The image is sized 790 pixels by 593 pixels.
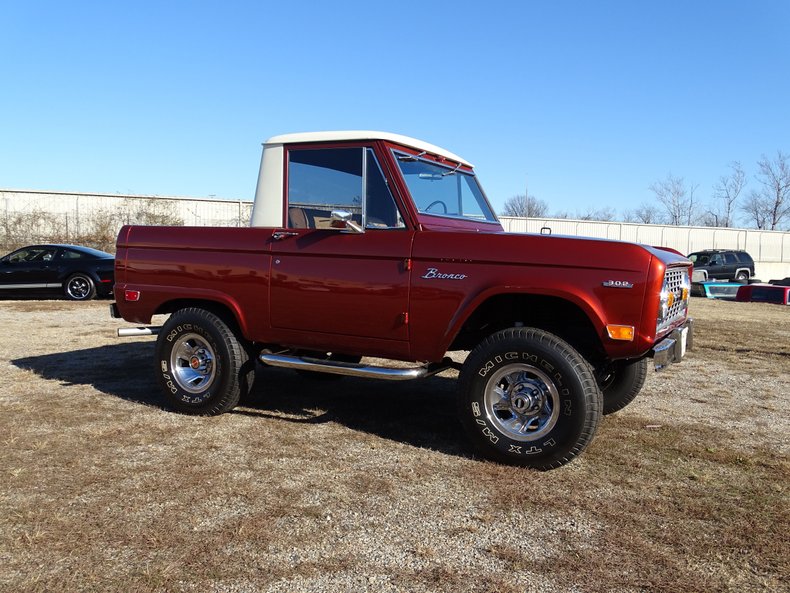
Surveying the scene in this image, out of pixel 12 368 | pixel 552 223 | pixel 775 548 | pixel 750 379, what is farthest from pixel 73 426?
pixel 552 223

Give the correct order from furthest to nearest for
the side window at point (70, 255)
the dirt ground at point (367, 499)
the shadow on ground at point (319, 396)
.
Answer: the side window at point (70, 255), the shadow on ground at point (319, 396), the dirt ground at point (367, 499)

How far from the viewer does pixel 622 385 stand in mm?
5410

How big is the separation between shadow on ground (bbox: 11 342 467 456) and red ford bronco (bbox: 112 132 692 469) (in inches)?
20.1

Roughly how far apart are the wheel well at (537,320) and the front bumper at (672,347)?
14.7 inches

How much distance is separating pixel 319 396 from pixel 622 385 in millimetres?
2658

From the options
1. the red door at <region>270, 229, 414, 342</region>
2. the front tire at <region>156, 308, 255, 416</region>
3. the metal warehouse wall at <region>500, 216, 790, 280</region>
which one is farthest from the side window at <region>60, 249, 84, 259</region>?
the metal warehouse wall at <region>500, 216, 790, 280</region>

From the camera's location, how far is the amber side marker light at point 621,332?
399 centimetres

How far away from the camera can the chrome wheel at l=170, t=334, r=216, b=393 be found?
543 cm

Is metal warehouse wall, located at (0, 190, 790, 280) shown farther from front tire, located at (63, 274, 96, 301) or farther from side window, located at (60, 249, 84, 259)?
front tire, located at (63, 274, 96, 301)

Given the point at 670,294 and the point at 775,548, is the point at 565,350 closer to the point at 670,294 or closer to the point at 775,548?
the point at 670,294

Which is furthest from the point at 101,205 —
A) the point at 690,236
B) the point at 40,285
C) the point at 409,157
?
the point at 690,236

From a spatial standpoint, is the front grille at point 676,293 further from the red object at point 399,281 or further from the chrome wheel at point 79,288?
the chrome wheel at point 79,288

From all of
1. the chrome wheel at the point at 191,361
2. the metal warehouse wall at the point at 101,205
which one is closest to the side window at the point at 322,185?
the chrome wheel at the point at 191,361

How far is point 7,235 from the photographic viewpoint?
1013 inches
